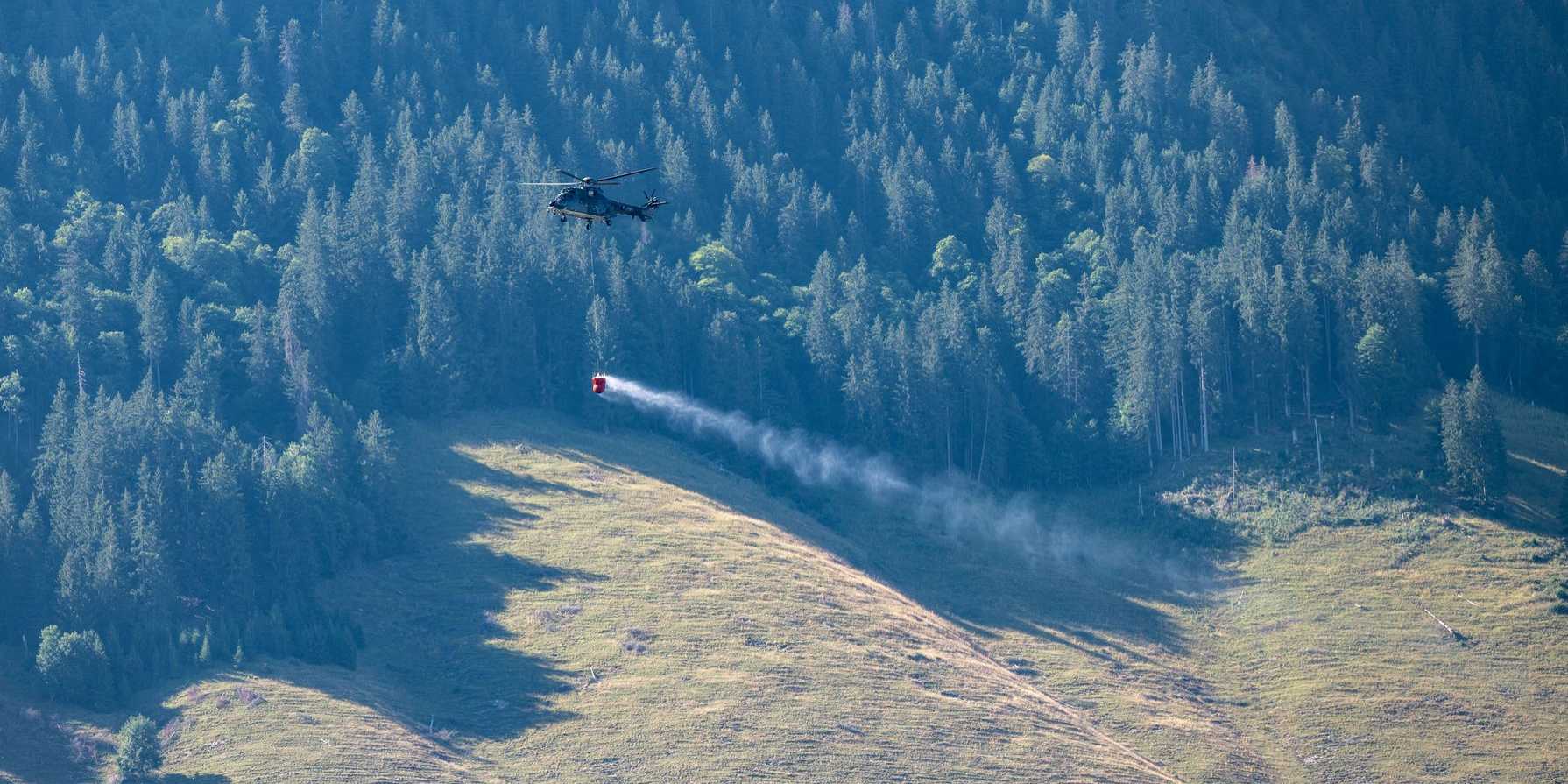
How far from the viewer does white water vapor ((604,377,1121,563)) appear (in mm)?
163750

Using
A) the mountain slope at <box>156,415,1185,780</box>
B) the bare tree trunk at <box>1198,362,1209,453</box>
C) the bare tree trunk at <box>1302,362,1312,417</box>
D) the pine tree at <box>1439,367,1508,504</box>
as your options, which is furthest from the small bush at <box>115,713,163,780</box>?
the bare tree trunk at <box>1302,362,1312,417</box>

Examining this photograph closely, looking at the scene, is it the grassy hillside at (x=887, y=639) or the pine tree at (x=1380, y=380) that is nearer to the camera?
the grassy hillside at (x=887, y=639)

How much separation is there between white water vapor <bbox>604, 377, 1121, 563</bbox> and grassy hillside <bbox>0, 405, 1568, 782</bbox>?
6.12 ft

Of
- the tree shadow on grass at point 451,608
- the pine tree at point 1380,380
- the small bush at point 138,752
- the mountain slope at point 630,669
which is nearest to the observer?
the small bush at point 138,752

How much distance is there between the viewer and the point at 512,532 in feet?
497

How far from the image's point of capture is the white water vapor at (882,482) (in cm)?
16375

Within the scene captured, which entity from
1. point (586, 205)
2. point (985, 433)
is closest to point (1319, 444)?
point (985, 433)

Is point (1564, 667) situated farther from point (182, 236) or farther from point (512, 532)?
point (182, 236)

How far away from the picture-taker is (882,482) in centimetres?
17125

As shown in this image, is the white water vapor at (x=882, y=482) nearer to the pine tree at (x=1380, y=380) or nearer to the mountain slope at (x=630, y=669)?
the mountain slope at (x=630, y=669)

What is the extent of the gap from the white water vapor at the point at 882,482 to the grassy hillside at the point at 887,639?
1.87 meters

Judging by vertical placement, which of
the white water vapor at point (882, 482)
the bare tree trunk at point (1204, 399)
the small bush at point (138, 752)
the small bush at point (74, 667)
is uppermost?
the bare tree trunk at point (1204, 399)

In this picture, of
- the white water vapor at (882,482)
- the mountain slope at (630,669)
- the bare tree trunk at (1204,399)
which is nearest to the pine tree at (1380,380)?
the bare tree trunk at (1204,399)

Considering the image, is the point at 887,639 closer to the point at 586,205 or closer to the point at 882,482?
the point at 882,482
